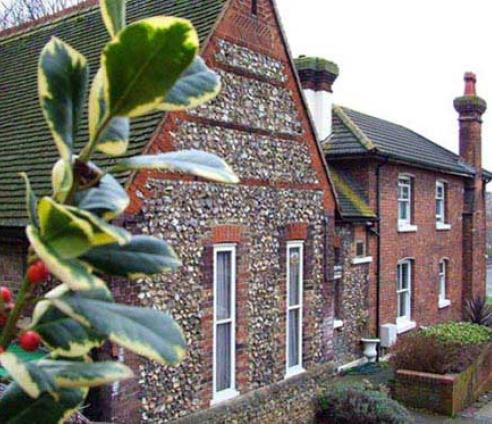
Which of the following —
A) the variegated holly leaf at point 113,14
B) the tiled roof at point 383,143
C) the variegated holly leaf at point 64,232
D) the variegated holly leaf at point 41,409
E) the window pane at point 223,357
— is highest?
the tiled roof at point 383,143

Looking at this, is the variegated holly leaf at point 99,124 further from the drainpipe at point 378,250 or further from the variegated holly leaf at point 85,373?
the drainpipe at point 378,250

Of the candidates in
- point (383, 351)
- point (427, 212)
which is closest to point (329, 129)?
point (427, 212)

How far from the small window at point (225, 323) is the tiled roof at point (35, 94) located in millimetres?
2388

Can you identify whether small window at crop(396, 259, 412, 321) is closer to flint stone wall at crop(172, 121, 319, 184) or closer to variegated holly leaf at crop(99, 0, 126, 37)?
flint stone wall at crop(172, 121, 319, 184)

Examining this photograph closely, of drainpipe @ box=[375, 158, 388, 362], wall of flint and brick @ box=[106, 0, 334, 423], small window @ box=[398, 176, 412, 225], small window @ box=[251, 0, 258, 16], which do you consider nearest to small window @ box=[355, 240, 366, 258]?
drainpipe @ box=[375, 158, 388, 362]

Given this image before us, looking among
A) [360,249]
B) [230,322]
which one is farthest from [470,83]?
[230,322]

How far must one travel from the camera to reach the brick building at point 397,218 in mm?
16219

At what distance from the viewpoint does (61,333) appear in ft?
3.95

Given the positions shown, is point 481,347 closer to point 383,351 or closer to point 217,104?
point 383,351

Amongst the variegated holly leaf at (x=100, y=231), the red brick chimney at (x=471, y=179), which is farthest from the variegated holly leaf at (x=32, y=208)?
the red brick chimney at (x=471, y=179)

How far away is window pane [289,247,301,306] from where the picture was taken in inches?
440

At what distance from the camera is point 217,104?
947cm

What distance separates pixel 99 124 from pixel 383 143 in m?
17.5

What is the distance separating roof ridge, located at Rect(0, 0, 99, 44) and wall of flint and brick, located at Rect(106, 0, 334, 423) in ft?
17.2
